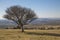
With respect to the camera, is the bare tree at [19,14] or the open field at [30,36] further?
the bare tree at [19,14]

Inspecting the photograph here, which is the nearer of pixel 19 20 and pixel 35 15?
pixel 19 20

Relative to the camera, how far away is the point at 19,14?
167 ft

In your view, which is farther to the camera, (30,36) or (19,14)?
(19,14)

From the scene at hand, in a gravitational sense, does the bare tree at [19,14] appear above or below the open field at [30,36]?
above

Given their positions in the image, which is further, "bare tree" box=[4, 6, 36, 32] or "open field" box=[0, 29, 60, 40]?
"bare tree" box=[4, 6, 36, 32]

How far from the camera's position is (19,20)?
50406 millimetres

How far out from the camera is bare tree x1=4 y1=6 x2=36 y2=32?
167 ft

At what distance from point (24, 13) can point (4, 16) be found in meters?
Result: 6.51

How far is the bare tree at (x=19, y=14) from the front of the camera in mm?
51031

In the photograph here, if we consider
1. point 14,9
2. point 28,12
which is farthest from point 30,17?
point 14,9

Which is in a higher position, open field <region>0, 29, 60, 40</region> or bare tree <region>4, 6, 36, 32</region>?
bare tree <region>4, 6, 36, 32</region>

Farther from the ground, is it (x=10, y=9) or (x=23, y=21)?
(x=10, y=9)

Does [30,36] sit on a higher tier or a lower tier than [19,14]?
lower

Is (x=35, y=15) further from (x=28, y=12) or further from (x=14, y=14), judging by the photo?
(x=14, y=14)
